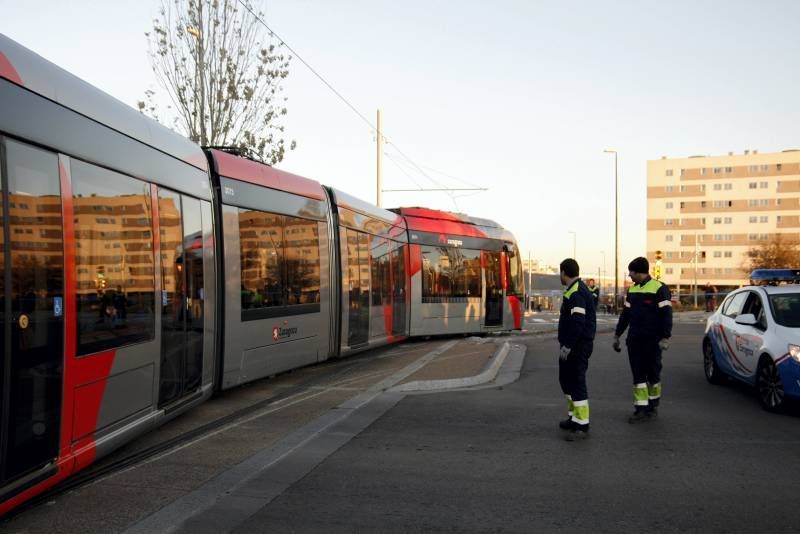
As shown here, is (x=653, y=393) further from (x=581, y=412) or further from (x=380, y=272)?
(x=380, y=272)

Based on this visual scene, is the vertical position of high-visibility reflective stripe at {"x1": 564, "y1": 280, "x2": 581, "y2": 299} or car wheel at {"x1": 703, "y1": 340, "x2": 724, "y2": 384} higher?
high-visibility reflective stripe at {"x1": 564, "y1": 280, "x2": 581, "y2": 299}

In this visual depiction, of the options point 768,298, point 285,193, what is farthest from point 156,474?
point 768,298

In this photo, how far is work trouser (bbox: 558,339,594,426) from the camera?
7359 mm

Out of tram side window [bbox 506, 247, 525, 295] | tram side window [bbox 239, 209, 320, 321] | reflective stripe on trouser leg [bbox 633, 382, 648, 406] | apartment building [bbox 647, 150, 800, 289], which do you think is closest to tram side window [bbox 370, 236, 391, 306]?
tram side window [bbox 239, 209, 320, 321]

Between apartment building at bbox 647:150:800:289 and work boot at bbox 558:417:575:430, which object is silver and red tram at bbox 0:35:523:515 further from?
apartment building at bbox 647:150:800:289

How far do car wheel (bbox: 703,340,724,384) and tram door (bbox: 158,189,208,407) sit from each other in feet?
25.2

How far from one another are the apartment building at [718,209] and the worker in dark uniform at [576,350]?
9366 centimetres

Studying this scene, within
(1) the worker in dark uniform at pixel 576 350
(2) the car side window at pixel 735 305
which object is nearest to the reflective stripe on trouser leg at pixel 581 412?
(1) the worker in dark uniform at pixel 576 350

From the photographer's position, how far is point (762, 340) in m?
9.13

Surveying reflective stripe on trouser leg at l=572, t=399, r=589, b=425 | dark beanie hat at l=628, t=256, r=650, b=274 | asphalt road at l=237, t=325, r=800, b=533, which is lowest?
Result: asphalt road at l=237, t=325, r=800, b=533

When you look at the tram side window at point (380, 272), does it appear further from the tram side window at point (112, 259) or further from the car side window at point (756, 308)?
the tram side window at point (112, 259)

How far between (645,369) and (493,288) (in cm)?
1367

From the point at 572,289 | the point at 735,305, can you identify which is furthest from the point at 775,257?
the point at 572,289

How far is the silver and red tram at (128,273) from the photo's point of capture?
4.60 meters
